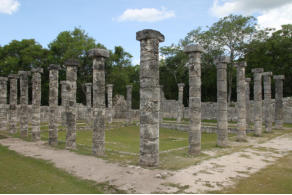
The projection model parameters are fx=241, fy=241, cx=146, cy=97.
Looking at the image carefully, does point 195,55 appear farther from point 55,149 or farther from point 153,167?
point 55,149

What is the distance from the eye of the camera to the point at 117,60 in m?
36.0

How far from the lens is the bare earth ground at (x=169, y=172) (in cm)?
659

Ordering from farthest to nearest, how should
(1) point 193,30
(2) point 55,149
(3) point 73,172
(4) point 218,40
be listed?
(1) point 193,30 < (4) point 218,40 < (2) point 55,149 < (3) point 73,172

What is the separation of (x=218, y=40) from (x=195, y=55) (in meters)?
22.5

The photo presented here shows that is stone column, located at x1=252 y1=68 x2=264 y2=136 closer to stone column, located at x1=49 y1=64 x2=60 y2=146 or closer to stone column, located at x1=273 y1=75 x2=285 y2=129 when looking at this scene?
stone column, located at x1=273 y1=75 x2=285 y2=129

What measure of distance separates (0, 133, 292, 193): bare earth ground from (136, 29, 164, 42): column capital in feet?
15.6

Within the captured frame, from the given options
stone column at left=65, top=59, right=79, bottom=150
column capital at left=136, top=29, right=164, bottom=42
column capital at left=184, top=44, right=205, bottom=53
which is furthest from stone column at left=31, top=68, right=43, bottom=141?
column capital at left=184, top=44, right=205, bottom=53

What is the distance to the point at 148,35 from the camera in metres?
8.94

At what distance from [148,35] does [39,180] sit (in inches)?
238

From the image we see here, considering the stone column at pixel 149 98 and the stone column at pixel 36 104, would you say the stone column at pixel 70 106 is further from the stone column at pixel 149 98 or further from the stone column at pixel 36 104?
the stone column at pixel 149 98

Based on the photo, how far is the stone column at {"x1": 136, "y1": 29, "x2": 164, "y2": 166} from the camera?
344 inches

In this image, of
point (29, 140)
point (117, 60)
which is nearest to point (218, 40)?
point (117, 60)

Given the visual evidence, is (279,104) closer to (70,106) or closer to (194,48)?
(194,48)

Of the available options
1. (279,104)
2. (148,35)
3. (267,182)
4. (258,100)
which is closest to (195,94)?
(148,35)
